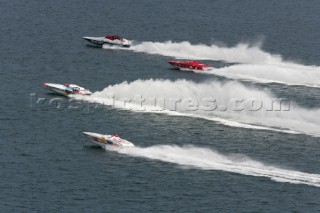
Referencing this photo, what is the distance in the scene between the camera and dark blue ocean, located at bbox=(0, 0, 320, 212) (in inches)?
3981

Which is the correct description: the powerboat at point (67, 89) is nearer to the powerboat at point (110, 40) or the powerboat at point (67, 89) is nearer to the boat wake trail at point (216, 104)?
the boat wake trail at point (216, 104)

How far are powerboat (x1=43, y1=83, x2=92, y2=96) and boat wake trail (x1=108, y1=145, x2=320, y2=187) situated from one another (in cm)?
2376

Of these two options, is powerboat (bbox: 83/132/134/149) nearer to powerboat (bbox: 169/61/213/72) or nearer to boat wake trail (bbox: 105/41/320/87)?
boat wake trail (bbox: 105/41/320/87)

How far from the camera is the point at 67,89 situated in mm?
136500

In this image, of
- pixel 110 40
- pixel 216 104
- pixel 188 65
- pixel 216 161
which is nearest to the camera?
pixel 216 161

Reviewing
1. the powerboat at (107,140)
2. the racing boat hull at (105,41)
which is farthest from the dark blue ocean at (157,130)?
the racing boat hull at (105,41)

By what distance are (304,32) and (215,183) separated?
9500 centimetres

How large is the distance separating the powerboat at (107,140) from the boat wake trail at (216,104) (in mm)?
15841

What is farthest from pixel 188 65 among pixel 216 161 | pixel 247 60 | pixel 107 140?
pixel 216 161

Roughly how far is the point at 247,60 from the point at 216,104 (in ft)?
125

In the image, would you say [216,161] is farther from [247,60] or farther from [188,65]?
[247,60]

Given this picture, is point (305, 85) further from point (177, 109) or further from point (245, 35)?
point (245, 35)

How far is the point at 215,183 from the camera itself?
341ft

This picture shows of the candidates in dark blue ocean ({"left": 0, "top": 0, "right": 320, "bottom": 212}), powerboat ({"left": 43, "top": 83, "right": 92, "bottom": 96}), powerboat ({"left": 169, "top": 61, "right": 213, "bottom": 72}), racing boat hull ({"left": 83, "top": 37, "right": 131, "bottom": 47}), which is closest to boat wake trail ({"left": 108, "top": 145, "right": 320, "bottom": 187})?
dark blue ocean ({"left": 0, "top": 0, "right": 320, "bottom": 212})
